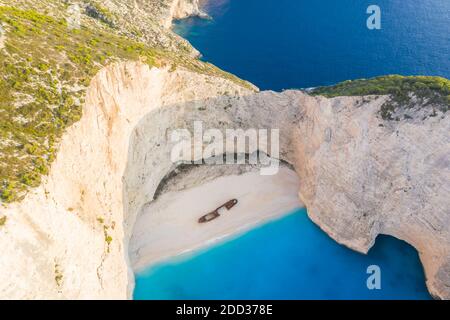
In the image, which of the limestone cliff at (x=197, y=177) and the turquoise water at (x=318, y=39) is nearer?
the limestone cliff at (x=197, y=177)

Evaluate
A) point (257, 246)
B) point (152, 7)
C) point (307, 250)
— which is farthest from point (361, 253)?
point (152, 7)

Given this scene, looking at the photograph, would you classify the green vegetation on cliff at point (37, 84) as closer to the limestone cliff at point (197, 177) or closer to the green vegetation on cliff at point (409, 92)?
the limestone cliff at point (197, 177)

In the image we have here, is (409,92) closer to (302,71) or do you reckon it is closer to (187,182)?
(302,71)

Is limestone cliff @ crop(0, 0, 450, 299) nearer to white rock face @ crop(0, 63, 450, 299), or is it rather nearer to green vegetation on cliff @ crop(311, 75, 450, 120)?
white rock face @ crop(0, 63, 450, 299)

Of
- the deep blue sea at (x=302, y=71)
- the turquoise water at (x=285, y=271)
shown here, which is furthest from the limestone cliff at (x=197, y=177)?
the deep blue sea at (x=302, y=71)

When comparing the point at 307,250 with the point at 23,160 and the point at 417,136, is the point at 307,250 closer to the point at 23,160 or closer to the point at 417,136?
the point at 417,136

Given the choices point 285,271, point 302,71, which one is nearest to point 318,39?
point 302,71

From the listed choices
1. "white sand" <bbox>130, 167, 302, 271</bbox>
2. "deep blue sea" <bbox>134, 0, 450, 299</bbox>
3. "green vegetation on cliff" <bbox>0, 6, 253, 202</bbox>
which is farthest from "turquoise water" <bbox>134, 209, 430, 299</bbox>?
"green vegetation on cliff" <bbox>0, 6, 253, 202</bbox>
